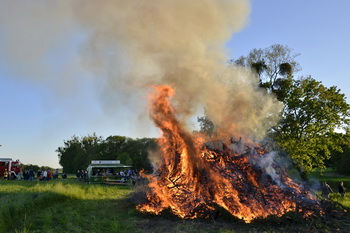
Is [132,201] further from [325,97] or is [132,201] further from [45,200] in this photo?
[325,97]

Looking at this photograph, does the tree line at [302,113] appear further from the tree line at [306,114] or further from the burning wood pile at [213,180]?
the burning wood pile at [213,180]

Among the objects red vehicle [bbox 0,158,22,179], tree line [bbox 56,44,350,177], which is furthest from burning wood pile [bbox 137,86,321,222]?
red vehicle [bbox 0,158,22,179]

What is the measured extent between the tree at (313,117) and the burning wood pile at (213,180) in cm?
1536

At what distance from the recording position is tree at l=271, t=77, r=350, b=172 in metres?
26.6

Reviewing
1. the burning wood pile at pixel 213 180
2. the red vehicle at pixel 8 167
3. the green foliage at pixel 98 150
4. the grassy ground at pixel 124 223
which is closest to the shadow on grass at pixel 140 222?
the grassy ground at pixel 124 223

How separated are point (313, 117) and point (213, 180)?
20.1 meters

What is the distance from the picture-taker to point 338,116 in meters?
26.9

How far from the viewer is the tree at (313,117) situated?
26625 mm

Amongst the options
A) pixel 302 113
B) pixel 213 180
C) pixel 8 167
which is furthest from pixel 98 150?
pixel 213 180

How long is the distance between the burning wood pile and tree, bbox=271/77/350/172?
15.4 m

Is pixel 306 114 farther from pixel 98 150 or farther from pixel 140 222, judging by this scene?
pixel 98 150

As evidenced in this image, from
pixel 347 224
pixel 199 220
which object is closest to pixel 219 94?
pixel 199 220

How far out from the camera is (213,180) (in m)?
11.1

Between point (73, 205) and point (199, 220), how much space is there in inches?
258
